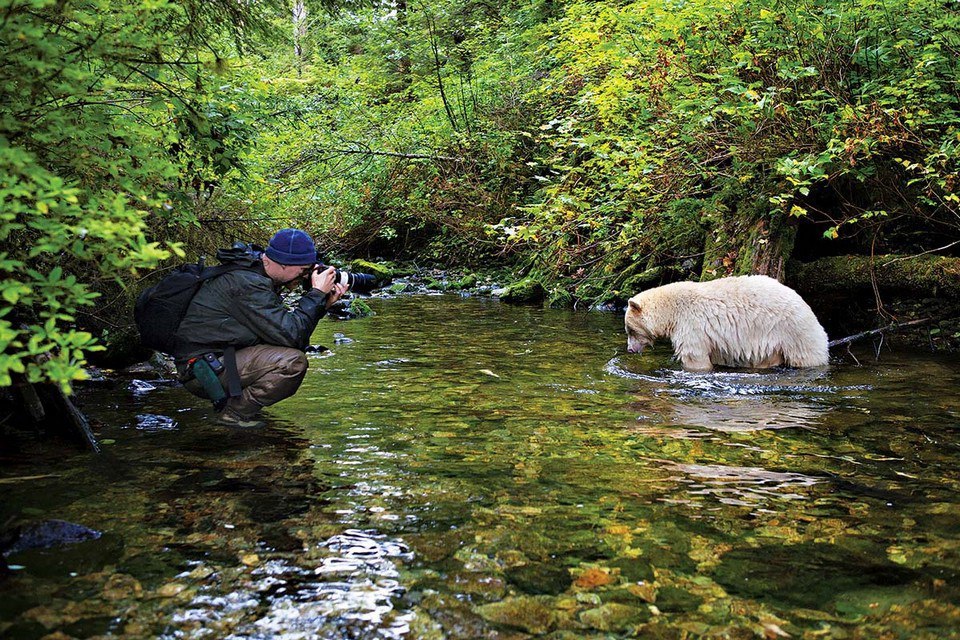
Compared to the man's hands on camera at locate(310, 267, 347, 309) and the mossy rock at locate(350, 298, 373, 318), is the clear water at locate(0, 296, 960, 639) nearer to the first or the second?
the man's hands on camera at locate(310, 267, 347, 309)

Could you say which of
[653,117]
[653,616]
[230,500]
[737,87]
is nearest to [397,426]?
[230,500]

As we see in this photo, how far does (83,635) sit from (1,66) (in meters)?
2.89

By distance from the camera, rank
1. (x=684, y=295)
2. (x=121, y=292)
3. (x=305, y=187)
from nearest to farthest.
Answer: (x=121, y=292) < (x=684, y=295) < (x=305, y=187)

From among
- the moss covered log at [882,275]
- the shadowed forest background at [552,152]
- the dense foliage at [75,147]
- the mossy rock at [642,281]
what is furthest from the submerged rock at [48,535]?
the mossy rock at [642,281]

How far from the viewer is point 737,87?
8195 millimetres

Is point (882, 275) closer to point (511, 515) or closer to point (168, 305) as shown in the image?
point (511, 515)

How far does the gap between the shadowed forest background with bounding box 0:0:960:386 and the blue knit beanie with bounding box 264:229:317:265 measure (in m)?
0.82

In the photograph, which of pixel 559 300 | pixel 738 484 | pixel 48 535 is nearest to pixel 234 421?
pixel 48 535

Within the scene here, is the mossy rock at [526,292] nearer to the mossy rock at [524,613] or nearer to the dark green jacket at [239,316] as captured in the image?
the dark green jacket at [239,316]

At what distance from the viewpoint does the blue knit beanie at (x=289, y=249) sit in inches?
246

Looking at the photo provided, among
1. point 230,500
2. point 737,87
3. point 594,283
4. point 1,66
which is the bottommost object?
point 230,500

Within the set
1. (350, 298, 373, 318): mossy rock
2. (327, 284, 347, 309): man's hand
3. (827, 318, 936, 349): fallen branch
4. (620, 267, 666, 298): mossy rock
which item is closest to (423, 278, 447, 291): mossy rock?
(350, 298, 373, 318): mossy rock

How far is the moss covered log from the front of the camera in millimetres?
9312

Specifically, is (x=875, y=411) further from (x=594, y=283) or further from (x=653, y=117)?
(x=594, y=283)
